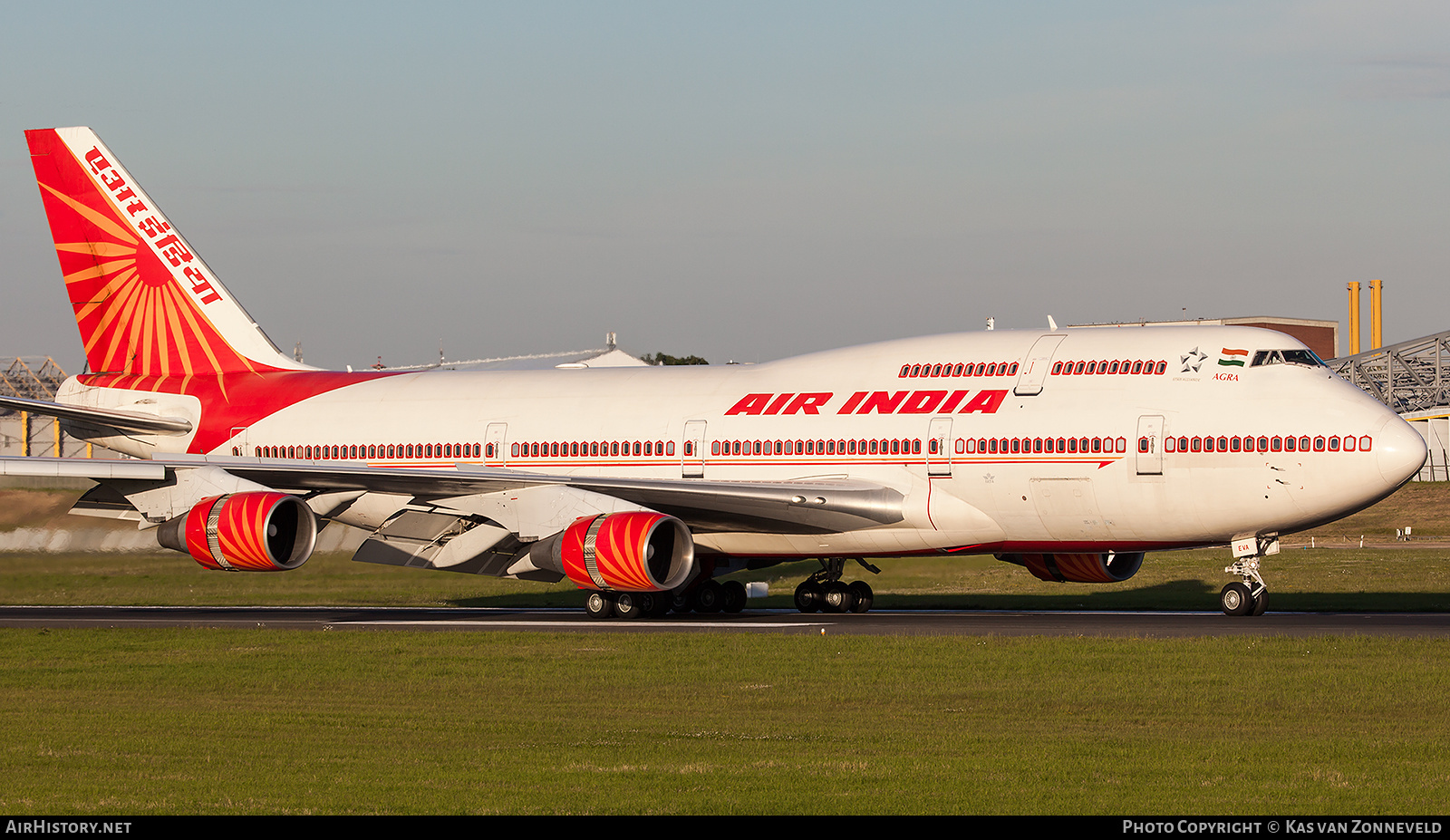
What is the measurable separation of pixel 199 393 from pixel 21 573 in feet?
18.3

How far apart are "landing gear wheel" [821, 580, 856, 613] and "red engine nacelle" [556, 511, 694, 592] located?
162 inches

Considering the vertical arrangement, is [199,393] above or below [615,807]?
above

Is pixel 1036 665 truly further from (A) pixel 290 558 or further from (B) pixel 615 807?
(A) pixel 290 558

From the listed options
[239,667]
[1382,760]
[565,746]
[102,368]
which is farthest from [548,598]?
[1382,760]

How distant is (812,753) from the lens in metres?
12.4

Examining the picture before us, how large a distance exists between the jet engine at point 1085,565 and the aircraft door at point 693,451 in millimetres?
5499

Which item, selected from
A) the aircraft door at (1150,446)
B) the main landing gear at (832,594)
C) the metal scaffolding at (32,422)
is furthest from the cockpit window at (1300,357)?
the metal scaffolding at (32,422)

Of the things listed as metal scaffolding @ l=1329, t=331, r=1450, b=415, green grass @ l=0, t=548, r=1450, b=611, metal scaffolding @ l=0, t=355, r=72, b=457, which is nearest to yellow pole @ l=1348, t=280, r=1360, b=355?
metal scaffolding @ l=1329, t=331, r=1450, b=415

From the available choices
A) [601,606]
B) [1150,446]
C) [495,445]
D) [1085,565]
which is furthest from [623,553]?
[1150,446]

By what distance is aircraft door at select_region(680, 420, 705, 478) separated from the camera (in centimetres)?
2809

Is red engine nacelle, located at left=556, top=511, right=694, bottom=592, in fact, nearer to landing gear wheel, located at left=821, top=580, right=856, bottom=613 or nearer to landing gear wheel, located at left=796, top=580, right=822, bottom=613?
landing gear wheel, located at left=796, top=580, right=822, bottom=613

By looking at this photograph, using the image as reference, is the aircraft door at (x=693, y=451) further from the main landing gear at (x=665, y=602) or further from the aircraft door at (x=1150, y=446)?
the aircraft door at (x=1150, y=446)

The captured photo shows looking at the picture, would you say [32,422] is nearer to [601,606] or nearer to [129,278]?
[129,278]

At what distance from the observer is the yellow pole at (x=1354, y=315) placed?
341 feet
